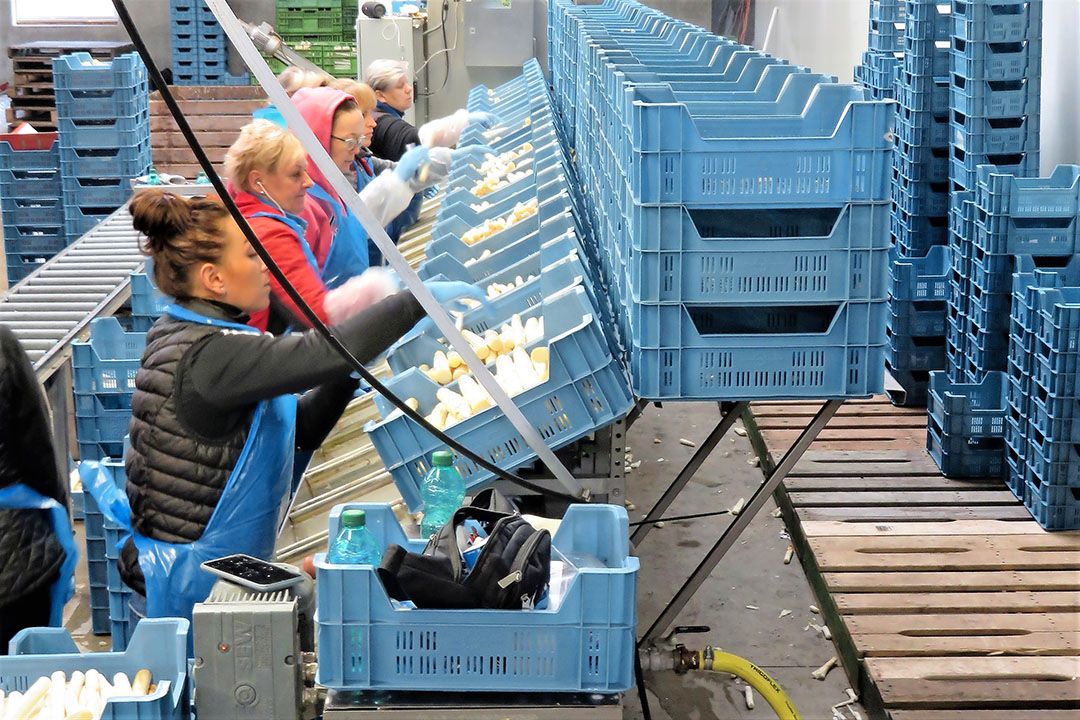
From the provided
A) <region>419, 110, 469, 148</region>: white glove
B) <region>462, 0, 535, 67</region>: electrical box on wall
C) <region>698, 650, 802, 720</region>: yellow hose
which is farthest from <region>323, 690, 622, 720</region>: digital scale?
Answer: <region>462, 0, 535, 67</region>: electrical box on wall

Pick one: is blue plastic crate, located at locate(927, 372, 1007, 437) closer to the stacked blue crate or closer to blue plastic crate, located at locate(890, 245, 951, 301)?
blue plastic crate, located at locate(890, 245, 951, 301)

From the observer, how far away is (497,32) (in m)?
13.8

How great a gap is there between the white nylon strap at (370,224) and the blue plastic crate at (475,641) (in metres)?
0.67

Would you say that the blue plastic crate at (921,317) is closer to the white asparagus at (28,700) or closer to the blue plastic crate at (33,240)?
the white asparagus at (28,700)

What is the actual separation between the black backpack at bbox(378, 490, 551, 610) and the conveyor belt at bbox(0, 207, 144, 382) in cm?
328

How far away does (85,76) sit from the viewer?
30.4ft

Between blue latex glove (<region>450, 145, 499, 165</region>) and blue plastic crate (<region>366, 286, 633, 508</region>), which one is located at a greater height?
blue latex glove (<region>450, 145, 499, 165</region>)

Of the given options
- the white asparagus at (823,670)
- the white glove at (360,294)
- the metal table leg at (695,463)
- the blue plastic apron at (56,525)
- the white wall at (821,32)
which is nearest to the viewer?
the white glove at (360,294)

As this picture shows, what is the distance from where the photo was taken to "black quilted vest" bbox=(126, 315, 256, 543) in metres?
2.90

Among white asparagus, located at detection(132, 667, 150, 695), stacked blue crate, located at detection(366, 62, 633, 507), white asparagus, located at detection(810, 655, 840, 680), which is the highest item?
stacked blue crate, located at detection(366, 62, 633, 507)

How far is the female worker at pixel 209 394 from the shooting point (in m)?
2.82

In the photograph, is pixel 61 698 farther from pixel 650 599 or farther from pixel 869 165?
pixel 650 599

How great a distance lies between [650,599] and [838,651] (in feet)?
2.57

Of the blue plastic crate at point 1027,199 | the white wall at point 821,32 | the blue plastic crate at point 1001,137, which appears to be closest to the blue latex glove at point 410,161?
the blue plastic crate at point 1027,199
